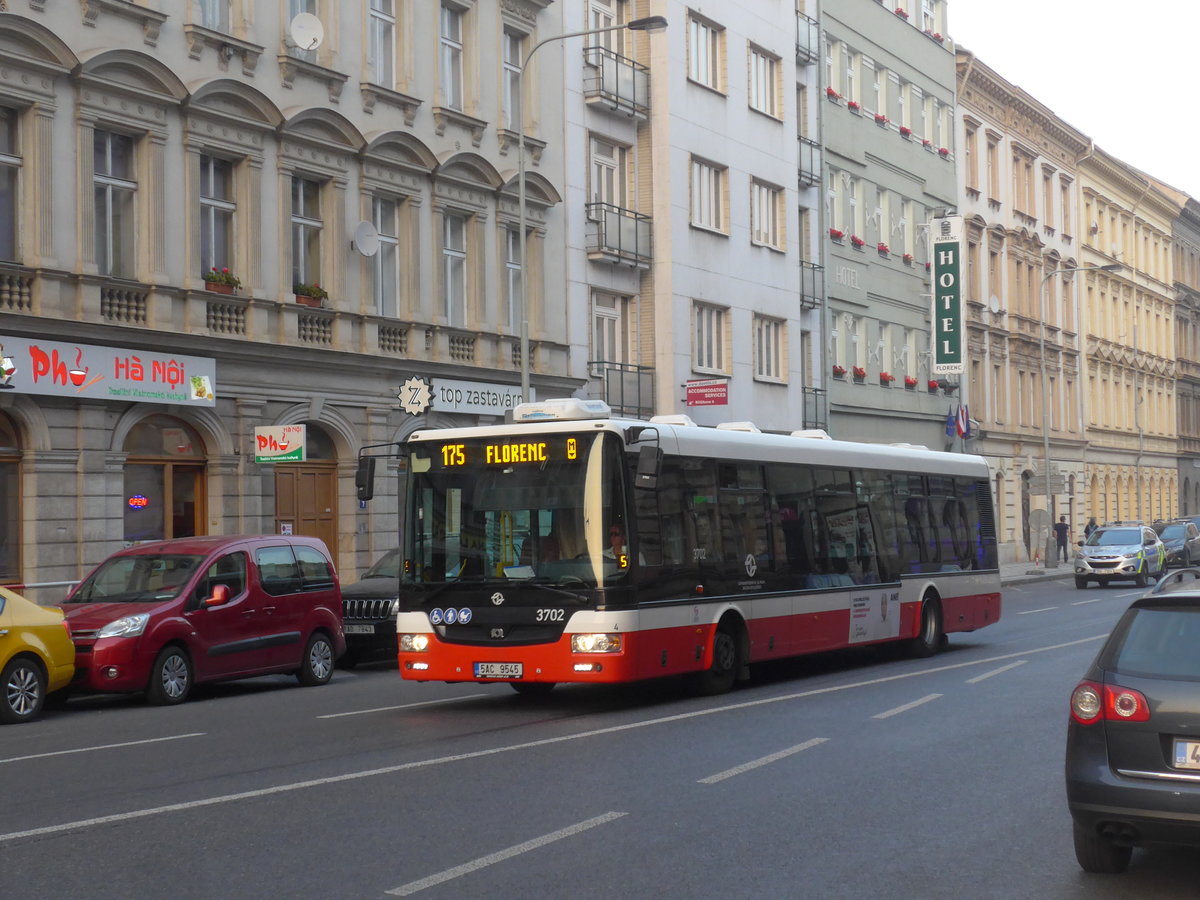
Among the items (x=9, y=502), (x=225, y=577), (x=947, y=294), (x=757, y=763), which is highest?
(x=947, y=294)

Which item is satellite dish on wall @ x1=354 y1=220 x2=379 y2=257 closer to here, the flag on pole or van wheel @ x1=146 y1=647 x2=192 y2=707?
van wheel @ x1=146 y1=647 x2=192 y2=707

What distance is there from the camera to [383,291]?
29.9 meters

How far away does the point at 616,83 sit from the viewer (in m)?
36.8

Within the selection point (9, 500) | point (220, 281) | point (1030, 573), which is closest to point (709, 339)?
point (1030, 573)

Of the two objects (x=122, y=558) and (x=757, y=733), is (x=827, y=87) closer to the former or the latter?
(x=122, y=558)

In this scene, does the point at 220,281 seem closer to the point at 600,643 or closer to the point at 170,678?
the point at 170,678

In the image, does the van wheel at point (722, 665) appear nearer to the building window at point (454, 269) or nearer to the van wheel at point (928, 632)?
the van wheel at point (928, 632)

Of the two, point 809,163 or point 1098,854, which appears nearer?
point 1098,854

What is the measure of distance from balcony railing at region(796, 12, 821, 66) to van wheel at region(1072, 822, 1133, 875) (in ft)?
133

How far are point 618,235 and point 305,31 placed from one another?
10794 millimetres

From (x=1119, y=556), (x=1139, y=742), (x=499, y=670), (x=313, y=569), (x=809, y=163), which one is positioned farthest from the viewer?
(x=809, y=163)

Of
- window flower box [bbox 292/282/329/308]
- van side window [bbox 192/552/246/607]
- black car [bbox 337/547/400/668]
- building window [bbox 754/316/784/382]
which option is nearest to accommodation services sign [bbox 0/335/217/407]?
window flower box [bbox 292/282/329/308]

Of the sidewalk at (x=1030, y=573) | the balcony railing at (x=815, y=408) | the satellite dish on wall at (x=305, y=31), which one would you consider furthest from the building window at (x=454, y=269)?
the sidewalk at (x=1030, y=573)

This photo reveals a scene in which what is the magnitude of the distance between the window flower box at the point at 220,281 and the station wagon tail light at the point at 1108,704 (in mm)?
20042
